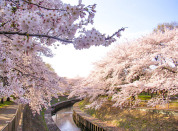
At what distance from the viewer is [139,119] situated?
1109 centimetres

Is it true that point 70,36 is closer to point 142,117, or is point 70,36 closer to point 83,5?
point 83,5

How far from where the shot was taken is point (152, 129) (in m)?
9.33

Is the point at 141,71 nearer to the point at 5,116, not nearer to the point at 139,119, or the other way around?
the point at 139,119

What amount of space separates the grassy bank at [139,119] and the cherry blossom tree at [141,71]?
3.15ft

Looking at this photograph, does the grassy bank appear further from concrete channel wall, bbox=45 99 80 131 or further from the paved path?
the paved path

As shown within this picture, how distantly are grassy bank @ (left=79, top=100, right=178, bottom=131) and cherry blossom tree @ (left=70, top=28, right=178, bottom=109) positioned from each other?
37.8 inches

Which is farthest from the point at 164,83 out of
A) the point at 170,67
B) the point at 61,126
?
the point at 61,126

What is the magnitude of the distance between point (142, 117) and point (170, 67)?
173 inches

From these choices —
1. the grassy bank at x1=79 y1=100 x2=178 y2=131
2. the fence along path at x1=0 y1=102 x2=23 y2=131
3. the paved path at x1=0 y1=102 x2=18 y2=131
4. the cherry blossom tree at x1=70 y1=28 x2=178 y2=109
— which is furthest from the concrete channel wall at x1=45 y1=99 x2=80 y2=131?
the grassy bank at x1=79 y1=100 x2=178 y2=131

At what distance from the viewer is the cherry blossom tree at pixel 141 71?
8758 mm

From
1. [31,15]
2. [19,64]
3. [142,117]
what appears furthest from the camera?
[142,117]

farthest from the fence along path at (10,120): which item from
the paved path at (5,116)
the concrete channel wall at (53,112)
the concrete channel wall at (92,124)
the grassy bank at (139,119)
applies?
the grassy bank at (139,119)

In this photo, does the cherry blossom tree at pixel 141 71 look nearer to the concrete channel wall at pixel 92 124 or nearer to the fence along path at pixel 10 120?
the concrete channel wall at pixel 92 124

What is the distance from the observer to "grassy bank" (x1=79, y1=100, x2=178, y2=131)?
9.40 meters
